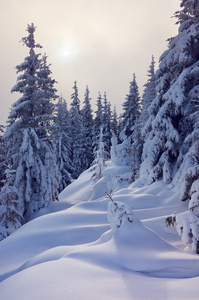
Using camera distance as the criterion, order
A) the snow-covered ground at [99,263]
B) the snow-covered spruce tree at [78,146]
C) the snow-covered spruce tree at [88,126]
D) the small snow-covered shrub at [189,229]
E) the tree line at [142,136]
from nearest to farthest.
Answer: the snow-covered ground at [99,263], the small snow-covered shrub at [189,229], the tree line at [142,136], the snow-covered spruce tree at [78,146], the snow-covered spruce tree at [88,126]

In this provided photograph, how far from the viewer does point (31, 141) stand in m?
16.4

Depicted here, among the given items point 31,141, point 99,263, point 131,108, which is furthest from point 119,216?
point 131,108

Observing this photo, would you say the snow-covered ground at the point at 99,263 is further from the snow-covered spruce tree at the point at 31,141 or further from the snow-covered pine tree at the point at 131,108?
the snow-covered pine tree at the point at 131,108

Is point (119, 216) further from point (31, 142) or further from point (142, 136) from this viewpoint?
point (31, 142)

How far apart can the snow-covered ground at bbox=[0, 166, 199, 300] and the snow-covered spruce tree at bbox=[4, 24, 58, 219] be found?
746 centimetres

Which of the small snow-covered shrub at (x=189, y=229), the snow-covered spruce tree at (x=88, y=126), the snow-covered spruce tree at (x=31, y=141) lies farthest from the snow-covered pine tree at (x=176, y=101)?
the snow-covered spruce tree at (x=88, y=126)

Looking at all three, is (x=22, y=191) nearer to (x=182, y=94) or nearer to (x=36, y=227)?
(x=36, y=227)

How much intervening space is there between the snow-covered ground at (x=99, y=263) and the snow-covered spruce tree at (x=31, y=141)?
7.46m

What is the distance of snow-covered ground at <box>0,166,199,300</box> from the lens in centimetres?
294

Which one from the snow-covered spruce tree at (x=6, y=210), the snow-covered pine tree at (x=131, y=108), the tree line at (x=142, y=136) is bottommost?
the snow-covered spruce tree at (x=6, y=210)

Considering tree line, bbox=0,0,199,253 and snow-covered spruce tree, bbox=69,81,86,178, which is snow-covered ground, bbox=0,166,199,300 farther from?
snow-covered spruce tree, bbox=69,81,86,178

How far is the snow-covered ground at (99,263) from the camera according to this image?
9.64 feet

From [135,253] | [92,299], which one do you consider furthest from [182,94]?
[92,299]

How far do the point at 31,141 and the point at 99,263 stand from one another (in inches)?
534
